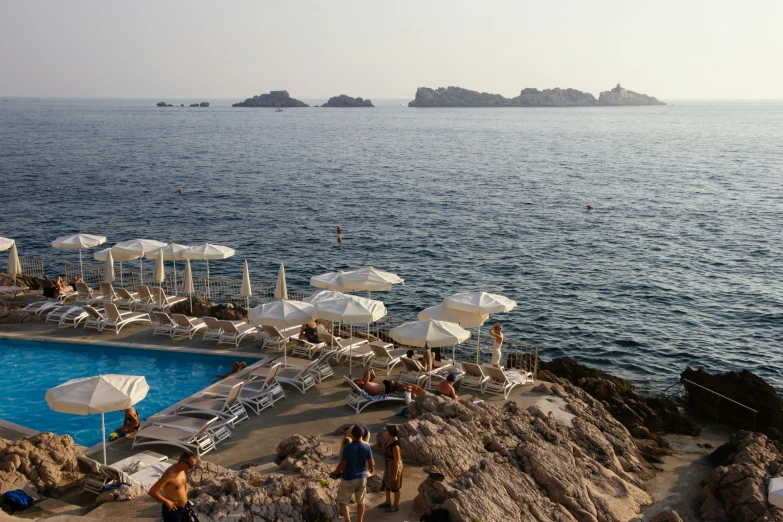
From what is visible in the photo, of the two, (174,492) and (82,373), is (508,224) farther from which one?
(174,492)

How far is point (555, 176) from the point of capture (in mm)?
80500

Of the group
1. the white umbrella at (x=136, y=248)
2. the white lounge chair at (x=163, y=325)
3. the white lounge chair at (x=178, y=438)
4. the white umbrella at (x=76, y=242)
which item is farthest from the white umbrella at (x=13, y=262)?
the white lounge chair at (x=178, y=438)

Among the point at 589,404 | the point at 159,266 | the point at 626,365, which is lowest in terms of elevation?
the point at 626,365

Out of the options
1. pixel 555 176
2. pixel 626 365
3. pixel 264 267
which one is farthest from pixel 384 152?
pixel 626 365

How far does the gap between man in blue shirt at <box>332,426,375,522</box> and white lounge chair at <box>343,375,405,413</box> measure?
544 centimetres

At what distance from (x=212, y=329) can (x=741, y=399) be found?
15.7 m

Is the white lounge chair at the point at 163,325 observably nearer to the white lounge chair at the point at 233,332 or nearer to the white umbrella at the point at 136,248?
the white lounge chair at the point at 233,332

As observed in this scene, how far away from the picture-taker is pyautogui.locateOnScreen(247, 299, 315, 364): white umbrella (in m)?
16.8

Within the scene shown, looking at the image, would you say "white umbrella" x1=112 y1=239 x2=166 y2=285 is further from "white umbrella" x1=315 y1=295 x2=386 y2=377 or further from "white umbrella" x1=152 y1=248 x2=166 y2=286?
"white umbrella" x1=315 y1=295 x2=386 y2=377

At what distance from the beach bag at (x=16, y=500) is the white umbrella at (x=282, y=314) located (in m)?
6.84

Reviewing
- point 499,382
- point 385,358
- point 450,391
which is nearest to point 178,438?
point 450,391

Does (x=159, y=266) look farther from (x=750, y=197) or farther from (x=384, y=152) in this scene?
(x=384, y=152)

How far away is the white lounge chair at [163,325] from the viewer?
67.3ft

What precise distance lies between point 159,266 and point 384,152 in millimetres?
87799
